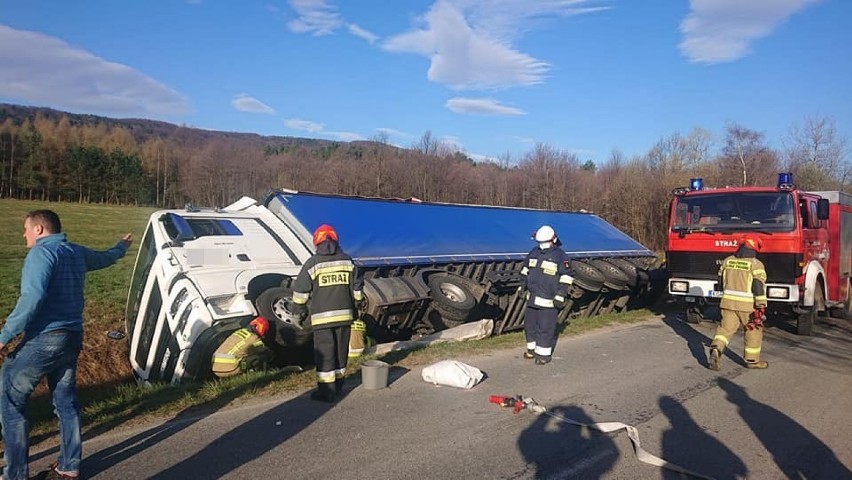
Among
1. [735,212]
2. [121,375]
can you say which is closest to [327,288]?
[121,375]

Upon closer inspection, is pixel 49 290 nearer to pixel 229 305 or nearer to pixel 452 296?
pixel 229 305

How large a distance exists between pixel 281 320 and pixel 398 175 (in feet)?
150

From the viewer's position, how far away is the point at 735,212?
10.9 meters

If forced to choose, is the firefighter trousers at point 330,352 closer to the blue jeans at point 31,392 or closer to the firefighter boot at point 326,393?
the firefighter boot at point 326,393

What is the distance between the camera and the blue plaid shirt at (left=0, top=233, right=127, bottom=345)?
3.65 metres

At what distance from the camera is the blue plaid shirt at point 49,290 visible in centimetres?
365

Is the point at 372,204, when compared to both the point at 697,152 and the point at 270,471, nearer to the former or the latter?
the point at 270,471

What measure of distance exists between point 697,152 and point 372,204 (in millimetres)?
40328

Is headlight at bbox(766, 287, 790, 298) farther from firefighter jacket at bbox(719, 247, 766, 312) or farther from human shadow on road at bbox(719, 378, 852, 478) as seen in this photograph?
human shadow on road at bbox(719, 378, 852, 478)

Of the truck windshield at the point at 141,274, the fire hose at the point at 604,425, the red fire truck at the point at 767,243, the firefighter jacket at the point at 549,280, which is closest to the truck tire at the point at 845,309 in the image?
the red fire truck at the point at 767,243

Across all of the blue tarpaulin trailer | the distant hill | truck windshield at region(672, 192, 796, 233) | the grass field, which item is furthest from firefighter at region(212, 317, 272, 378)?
the distant hill

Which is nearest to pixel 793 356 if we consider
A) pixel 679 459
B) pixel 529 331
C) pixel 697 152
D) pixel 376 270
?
pixel 529 331

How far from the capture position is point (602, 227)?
17.3 metres

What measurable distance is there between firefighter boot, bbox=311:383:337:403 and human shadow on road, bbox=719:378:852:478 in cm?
361
